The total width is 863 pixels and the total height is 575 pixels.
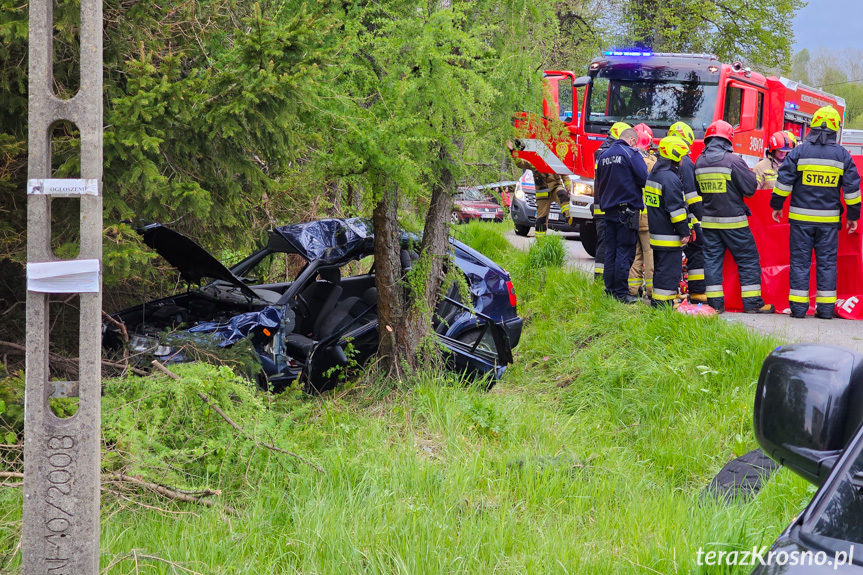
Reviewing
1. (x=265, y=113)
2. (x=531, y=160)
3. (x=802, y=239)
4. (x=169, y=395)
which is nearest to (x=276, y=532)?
(x=169, y=395)

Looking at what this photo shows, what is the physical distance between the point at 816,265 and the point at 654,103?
444 centimetres

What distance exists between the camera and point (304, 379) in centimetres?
577

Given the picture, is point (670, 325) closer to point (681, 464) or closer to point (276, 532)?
point (681, 464)

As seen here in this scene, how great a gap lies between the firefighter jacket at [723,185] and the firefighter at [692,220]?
0.39 ft

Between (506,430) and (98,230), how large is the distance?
3.15 metres

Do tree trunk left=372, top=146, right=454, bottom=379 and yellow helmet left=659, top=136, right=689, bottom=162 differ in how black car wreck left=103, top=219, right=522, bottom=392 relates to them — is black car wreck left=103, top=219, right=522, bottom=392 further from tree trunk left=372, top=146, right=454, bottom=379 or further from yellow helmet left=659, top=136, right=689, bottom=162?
yellow helmet left=659, top=136, right=689, bottom=162

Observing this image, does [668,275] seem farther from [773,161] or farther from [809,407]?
[809,407]

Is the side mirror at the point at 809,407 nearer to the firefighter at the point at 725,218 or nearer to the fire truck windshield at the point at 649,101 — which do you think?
the firefighter at the point at 725,218

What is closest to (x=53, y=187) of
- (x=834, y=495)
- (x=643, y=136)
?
(x=834, y=495)

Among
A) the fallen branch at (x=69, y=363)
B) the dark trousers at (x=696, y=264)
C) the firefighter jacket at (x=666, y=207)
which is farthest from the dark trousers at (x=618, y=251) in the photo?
the fallen branch at (x=69, y=363)

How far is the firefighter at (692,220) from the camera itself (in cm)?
762

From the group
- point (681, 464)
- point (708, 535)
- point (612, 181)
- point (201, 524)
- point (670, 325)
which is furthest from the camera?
point (612, 181)

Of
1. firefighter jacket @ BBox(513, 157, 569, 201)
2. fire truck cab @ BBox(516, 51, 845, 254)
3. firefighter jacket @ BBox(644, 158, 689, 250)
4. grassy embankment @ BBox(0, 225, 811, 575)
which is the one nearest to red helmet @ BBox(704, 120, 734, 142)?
firefighter jacket @ BBox(644, 158, 689, 250)

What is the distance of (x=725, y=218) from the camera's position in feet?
25.3
